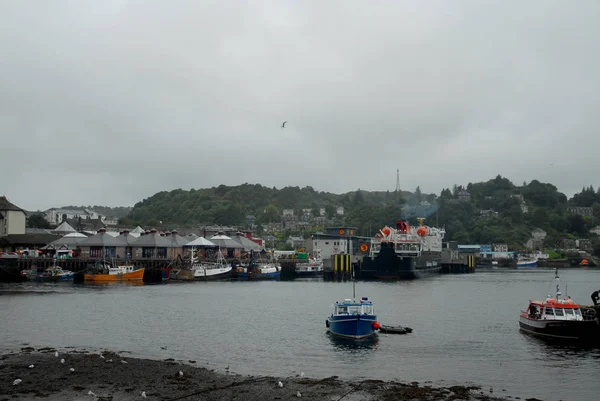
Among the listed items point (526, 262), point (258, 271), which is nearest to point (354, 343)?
point (258, 271)

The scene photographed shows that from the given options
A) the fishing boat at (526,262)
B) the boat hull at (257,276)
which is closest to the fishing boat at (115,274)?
the boat hull at (257,276)

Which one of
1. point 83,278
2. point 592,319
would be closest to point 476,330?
point 592,319

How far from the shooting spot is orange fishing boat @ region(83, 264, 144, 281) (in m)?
95.9

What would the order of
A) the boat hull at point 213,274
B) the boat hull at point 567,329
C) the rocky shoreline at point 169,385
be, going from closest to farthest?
the rocky shoreline at point 169,385 → the boat hull at point 567,329 → the boat hull at point 213,274

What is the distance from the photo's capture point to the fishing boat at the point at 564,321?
3950 centimetres

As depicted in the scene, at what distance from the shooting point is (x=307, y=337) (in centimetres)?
4253

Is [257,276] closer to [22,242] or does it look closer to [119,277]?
[119,277]

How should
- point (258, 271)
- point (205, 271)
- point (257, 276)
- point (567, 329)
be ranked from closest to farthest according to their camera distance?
point (567, 329)
point (205, 271)
point (257, 276)
point (258, 271)

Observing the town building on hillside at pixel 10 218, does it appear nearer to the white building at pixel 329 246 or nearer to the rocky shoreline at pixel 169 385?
the white building at pixel 329 246

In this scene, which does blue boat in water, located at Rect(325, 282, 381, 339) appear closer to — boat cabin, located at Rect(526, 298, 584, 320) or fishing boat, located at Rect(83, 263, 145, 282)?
boat cabin, located at Rect(526, 298, 584, 320)

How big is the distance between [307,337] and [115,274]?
206ft

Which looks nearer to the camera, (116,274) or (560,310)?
(560,310)

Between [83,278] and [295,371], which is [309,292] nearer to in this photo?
[83,278]

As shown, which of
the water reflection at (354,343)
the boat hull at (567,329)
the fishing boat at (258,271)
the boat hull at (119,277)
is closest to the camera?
the water reflection at (354,343)
